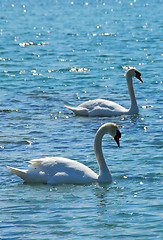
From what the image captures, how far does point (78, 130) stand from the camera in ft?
55.3

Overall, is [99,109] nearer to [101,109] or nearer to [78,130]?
[101,109]

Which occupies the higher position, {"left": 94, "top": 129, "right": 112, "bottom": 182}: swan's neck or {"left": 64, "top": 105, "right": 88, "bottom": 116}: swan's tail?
{"left": 64, "top": 105, "right": 88, "bottom": 116}: swan's tail

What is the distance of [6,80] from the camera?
25094mm

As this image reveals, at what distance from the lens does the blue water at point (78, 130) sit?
10.6 meters

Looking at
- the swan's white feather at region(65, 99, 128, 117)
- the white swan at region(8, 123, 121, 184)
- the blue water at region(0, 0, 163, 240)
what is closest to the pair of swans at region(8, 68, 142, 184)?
the white swan at region(8, 123, 121, 184)

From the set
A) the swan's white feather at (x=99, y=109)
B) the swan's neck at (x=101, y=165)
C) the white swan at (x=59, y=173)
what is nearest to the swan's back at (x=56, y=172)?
the white swan at (x=59, y=173)

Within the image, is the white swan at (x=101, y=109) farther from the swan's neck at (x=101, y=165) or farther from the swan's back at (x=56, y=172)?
the swan's back at (x=56, y=172)

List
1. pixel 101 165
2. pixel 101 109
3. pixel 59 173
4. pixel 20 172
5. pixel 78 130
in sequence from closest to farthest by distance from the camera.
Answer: pixel 59 173
pixel 20 172
pixel 101 165
pixel 78 130
pixel 101 109

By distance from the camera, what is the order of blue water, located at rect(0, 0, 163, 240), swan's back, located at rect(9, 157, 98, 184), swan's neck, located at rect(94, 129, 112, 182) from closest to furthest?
blue water, located at rect(0, 0, 163, 240) < swan's back, located at rect(9, 157, 98, 184) < swan's neck, located at rect(94, 129, 112, 182)

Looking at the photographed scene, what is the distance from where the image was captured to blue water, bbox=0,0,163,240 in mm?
10594

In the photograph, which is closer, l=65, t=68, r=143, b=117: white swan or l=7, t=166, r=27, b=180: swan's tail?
l=7, t=166, r=27, b=180: swan's tail

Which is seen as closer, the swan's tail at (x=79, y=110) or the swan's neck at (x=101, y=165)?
the swan's neck at (x=101, y=165)

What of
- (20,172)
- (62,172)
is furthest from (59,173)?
(20,172)

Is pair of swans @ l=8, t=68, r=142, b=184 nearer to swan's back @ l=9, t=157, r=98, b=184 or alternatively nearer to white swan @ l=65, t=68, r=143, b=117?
swan's back @ l=9, t=157, r=98, b=184
